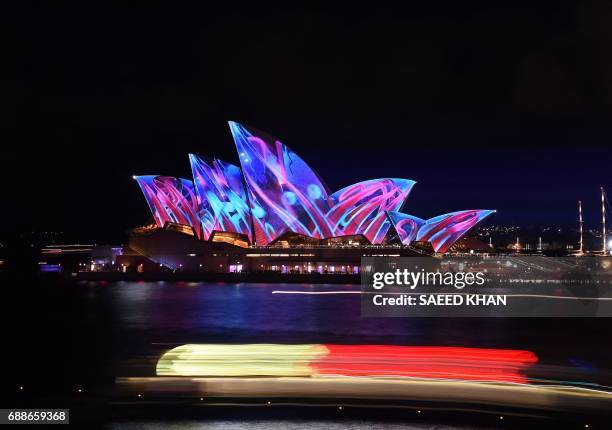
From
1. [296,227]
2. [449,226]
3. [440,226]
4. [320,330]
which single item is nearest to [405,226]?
[440,226]

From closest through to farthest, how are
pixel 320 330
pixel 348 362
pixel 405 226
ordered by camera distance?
pixel 348 362, pixel 320 330, pixel 405 226

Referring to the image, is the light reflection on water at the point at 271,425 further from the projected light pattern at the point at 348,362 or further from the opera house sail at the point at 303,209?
the opera house sail at the point at 303,209

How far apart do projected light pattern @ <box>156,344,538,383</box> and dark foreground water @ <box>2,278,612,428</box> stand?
36cm

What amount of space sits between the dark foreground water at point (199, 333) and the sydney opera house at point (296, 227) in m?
14.7

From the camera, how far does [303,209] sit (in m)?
34.8

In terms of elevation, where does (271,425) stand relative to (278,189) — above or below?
below

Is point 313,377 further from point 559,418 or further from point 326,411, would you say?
point 559,418

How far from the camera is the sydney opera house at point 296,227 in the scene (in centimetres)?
3491

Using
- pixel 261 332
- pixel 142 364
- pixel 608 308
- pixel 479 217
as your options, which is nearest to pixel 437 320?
pixel 261 332

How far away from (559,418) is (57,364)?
6.28m

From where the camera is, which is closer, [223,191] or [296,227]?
[296,227]

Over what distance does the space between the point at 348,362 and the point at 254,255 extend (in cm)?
2931

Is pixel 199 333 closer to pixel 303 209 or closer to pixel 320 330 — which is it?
pixel 320 330

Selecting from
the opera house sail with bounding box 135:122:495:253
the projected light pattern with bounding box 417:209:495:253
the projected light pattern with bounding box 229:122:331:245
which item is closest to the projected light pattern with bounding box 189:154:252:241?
the opera house sail with bounding box 135:122:495:253
